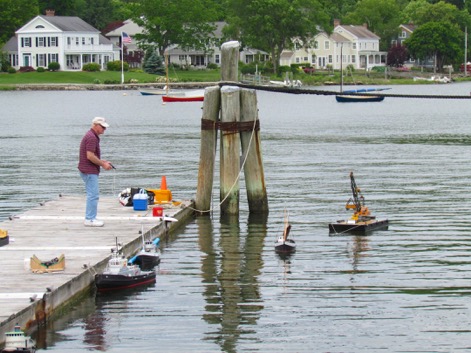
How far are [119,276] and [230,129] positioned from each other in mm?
6879

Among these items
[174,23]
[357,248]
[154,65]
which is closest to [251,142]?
[357,248]

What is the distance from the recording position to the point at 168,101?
104250mm

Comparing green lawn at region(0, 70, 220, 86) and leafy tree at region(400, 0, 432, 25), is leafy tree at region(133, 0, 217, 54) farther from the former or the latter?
leafy tree at region(400, 0, 432, 25)

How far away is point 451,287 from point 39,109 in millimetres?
78323

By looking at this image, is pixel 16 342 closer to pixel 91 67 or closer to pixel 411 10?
pixel 91 67

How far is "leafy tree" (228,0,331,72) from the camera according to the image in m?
146

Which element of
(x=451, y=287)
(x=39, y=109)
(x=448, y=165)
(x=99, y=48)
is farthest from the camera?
(x=99, y=48)

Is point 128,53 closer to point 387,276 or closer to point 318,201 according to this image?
point 318,201

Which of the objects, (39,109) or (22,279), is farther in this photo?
(39,109)

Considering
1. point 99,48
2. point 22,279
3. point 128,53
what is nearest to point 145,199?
point 22,279

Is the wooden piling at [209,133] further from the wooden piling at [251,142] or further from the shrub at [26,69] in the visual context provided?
the shrub at [26,69]

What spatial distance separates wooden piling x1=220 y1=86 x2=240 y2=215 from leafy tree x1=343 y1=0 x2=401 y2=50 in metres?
160

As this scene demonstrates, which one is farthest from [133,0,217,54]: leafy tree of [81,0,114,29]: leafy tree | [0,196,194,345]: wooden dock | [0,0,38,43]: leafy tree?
[0,196,194,345]: wooden dock

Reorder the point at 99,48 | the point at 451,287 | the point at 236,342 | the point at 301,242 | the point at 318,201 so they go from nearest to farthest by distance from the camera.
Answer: the point at 236,342, the point at 451,287, the point at 301,242, the point at 318,201, the point at 99,48
